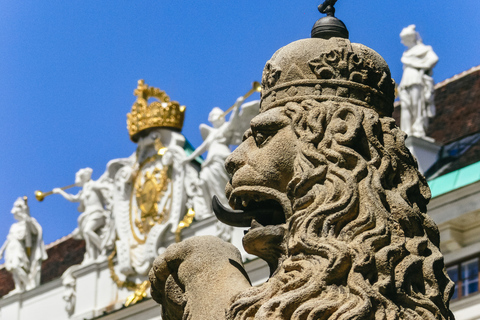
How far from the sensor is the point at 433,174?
28594 millimetres

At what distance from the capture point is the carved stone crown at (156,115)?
31.1 metres

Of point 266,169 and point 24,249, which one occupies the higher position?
point 24,249

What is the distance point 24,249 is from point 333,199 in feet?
99.1

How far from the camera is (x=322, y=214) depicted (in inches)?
219

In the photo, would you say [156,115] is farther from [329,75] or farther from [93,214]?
[329,75]

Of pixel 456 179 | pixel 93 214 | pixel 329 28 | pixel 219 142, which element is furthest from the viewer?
pixel 93 214

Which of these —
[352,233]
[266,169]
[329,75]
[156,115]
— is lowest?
[352,233]

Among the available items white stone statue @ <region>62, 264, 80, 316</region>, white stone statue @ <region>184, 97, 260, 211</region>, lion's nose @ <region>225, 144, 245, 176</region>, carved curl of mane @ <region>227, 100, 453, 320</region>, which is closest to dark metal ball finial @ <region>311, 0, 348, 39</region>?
carved curl of mane @ <region>227, 100, 453, 320</region>

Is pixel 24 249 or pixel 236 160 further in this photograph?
pixel 24 249

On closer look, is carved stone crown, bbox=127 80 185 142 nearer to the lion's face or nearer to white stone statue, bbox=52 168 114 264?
white stone statue, bbox=52 168 114 264

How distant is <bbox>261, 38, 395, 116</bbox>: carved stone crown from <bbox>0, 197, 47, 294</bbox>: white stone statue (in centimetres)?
2912

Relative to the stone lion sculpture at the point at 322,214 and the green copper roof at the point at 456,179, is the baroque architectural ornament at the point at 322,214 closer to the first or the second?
the stone lion sculpture at the point at 322,214

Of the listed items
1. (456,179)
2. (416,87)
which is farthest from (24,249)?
(456,179)

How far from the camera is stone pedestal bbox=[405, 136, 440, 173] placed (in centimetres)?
2888
